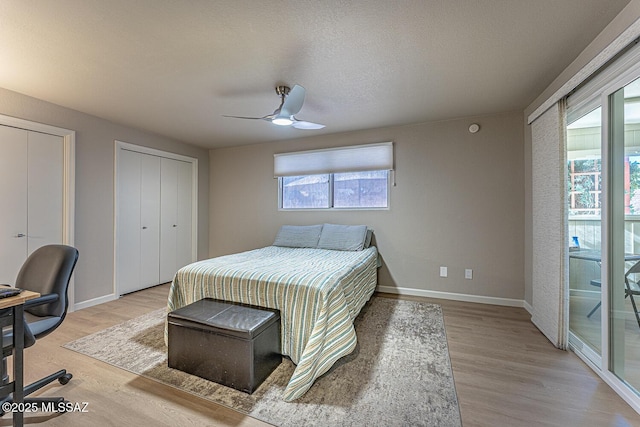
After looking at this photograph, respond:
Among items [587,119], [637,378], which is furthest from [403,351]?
[587,119]

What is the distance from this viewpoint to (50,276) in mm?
1757

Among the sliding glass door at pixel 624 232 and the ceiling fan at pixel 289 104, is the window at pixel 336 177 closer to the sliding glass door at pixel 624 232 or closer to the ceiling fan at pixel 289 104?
the ceiling fan at pixel 289 104

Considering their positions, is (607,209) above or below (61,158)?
below

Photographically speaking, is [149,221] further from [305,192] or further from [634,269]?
[634,269]

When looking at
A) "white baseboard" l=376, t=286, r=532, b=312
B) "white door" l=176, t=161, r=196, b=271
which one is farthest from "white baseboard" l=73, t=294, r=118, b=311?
"white baseboard" l=376, t=286, r=532, b=312

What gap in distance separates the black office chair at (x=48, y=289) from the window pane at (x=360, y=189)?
10.2ft

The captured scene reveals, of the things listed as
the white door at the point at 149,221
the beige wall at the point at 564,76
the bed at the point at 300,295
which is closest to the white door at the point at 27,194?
the white door at the point at 149,221

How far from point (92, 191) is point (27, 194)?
0.58 metres

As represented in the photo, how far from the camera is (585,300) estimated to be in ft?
6.95

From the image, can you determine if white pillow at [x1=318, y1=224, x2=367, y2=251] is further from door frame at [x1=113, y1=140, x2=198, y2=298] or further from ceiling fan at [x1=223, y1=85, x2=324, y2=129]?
door frame at [x1=113, y1=140, x2=198, y2=298]

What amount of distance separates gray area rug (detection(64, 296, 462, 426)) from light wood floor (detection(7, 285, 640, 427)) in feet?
0.24

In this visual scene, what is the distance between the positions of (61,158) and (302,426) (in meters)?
3.78

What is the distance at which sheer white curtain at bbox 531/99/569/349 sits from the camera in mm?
2174

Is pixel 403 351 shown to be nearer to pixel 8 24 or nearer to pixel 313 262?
pixel 313 262
